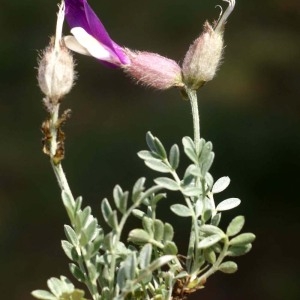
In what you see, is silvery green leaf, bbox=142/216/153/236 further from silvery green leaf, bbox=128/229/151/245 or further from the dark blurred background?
the dark blurred background

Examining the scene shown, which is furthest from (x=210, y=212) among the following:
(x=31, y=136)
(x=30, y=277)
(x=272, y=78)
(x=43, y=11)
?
(x=43, y=11)

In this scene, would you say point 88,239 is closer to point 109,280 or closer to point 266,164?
point 109,280

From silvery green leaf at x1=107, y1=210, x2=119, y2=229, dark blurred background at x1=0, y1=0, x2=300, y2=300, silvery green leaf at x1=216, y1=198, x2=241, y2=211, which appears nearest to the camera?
silvery green leaf at x1=107, y1=210, x2=119, y2=229

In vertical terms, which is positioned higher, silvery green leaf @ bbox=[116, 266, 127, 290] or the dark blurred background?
the dark blurred background

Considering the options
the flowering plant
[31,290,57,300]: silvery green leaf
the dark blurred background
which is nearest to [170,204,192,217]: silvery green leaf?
the flowering plant

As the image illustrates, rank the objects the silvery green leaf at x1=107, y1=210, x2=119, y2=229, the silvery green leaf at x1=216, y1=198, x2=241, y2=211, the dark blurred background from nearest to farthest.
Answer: the silvery green leaf at x1=107, y1=210, x2=119, y2=229
the silvery green leaf at x1=216, y1=198, x2=241, y2=211
the dark blurred background

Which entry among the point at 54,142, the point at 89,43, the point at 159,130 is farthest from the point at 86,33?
the point at 159,130
